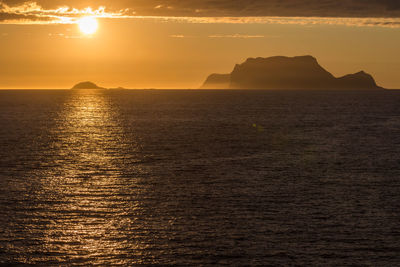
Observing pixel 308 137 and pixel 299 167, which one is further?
pixel 308 137

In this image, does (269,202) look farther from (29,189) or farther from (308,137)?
(308,137)

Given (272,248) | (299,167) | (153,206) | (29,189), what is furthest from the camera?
(299,167)

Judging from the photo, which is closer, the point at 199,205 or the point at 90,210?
the point at 90,210

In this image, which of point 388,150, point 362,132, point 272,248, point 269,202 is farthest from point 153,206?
point 362,132

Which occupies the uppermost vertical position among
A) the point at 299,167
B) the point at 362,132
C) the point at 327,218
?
the point at 362,132

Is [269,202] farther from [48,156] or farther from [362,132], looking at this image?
[362,132]

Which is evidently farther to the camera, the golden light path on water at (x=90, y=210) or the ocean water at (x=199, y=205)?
the golden light path on water at (x=90, y=210)

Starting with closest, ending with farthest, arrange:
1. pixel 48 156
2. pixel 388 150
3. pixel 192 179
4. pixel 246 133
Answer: pixel 192 179
pixel 48 156
pixel 388 150
pixel 246 133

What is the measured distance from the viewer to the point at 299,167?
215 ft

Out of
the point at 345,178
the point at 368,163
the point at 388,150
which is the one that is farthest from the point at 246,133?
the point at 345,178

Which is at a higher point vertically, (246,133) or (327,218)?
(246,133)

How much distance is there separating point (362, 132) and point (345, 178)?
6117cm

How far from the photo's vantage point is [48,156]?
75.1 meters

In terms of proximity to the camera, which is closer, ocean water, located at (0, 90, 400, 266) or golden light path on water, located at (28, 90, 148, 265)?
ocean water, located at (0, 90, 400, 266)
